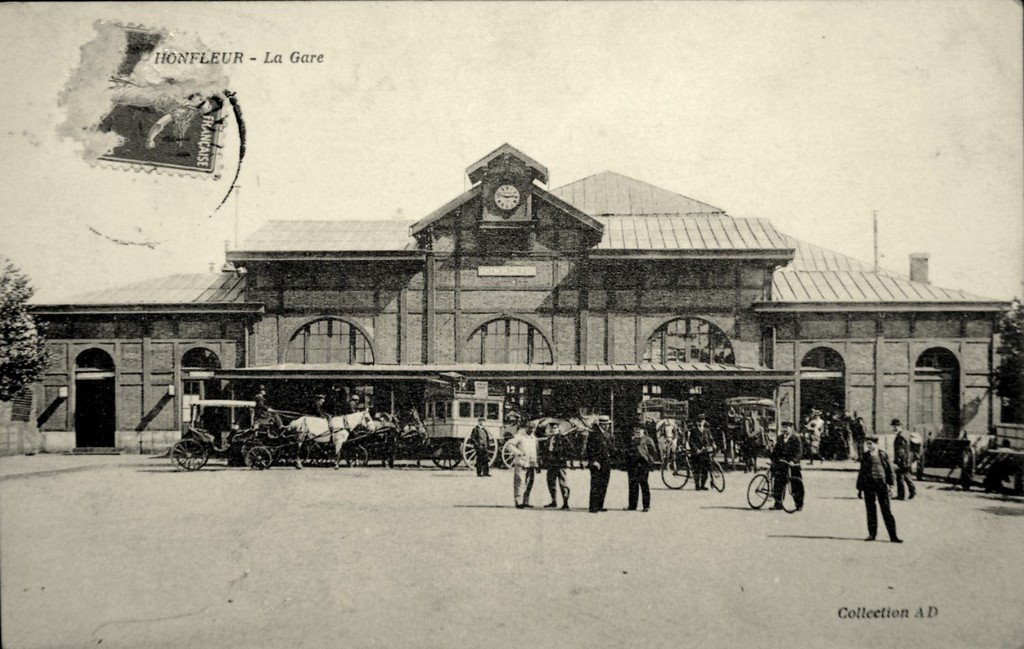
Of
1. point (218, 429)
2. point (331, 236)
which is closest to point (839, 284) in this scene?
point (331, 236)

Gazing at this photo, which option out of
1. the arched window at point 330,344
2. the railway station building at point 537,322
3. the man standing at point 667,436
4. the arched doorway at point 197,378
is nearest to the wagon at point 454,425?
the railway station building at point 537,322

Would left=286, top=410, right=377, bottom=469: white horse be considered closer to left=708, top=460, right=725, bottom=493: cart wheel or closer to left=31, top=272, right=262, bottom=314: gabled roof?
left=31, top=272, right=262, bottom=314: gabled roof

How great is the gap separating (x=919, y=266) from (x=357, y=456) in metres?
11.8

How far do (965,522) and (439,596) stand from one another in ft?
20.1

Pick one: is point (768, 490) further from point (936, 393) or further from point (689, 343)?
point (689, 343)

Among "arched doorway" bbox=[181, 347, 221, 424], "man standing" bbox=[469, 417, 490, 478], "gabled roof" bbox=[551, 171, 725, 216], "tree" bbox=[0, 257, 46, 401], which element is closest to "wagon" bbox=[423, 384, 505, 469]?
"man standing" bbox=[469, 417, 490, 478]

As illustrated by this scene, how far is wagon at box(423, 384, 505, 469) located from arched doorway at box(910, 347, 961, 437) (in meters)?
8.75

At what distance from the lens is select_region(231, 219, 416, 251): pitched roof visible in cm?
1033

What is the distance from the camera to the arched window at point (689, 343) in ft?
59.2

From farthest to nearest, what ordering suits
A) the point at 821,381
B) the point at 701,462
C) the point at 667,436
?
the point at 667,436 < the point at 821,381 < the point at 701,462

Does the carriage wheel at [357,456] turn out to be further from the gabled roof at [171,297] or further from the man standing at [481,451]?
the gabled roof at [171,297]

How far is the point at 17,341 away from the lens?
8.73 meters

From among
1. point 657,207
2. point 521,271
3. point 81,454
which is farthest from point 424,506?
point 657,207

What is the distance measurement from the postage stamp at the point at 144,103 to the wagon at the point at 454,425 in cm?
1046
